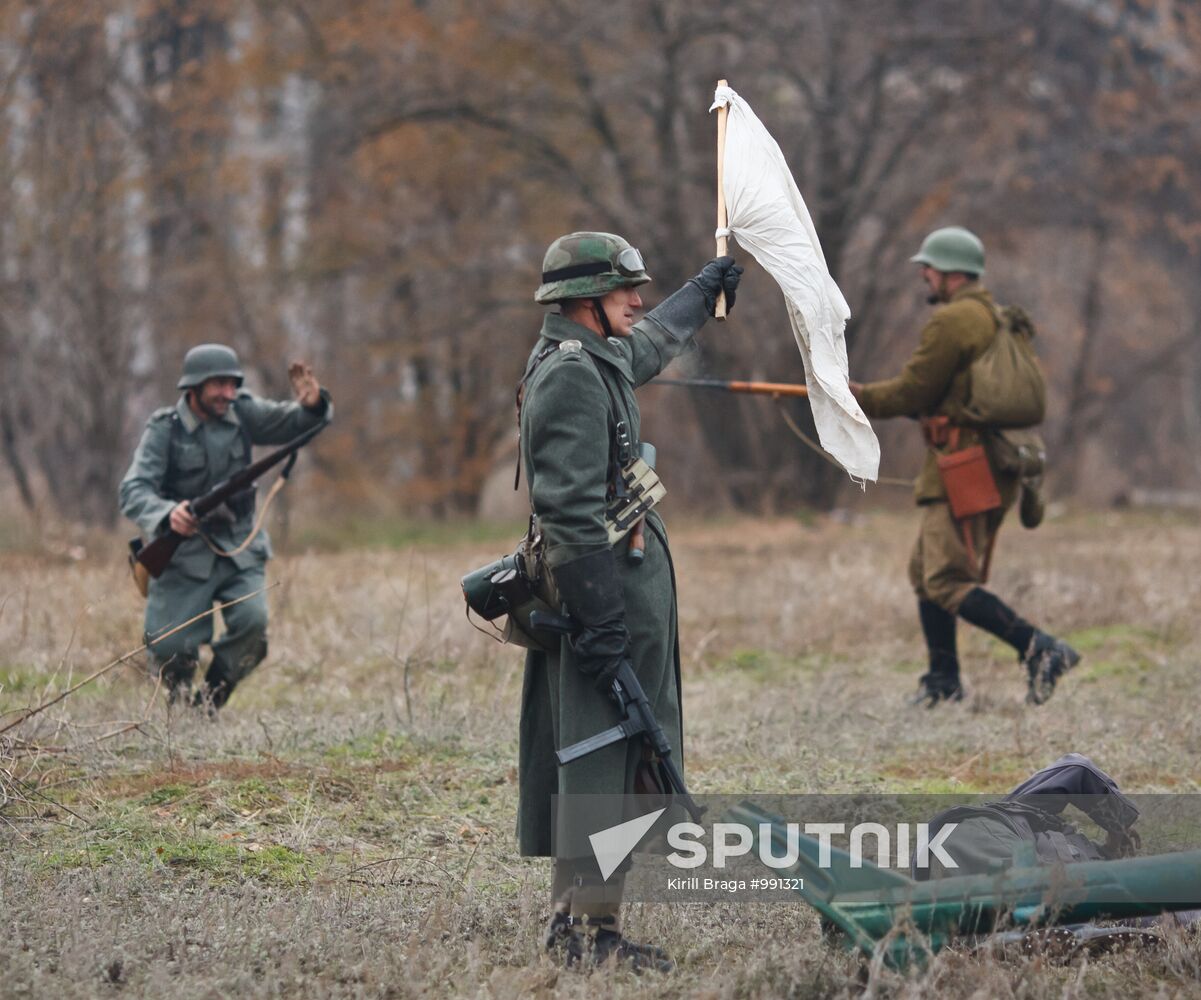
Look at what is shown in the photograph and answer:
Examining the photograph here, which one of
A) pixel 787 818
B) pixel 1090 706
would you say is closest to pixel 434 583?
pixel 1090 706

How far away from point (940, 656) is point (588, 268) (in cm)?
446

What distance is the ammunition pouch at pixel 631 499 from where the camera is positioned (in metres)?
4.52

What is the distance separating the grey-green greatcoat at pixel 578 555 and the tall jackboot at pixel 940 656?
3918mm

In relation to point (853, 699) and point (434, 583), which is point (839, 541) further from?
point (853, 699)

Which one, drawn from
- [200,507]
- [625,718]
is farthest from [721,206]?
[200,507]

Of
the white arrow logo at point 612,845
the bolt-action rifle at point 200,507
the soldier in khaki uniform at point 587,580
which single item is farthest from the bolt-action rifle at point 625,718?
the bolt-action rifle at point 200,507

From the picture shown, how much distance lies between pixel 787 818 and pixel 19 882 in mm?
2694

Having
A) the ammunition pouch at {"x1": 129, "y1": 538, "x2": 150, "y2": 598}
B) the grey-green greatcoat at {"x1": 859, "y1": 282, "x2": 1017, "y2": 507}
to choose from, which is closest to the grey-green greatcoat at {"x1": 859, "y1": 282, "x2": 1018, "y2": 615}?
the grey-green greatcoat at {"x1": 859, "y1": 282, "x2": 1017, "y2": 507}

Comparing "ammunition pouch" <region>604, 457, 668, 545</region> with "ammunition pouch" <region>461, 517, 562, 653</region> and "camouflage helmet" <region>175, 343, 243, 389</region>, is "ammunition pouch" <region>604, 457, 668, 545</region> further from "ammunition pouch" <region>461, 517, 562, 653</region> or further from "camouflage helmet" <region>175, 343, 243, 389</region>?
"camouflage helmet" <region>175, 343, 243, 389</region>

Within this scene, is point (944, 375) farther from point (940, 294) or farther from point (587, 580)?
point (587, 580)

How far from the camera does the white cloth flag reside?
16.2 feet

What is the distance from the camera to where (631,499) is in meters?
4.57

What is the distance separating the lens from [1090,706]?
817cm
